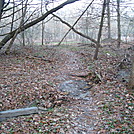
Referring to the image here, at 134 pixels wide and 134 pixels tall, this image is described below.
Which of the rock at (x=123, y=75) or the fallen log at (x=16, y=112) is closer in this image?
the fallen log at (x=16, y=112)

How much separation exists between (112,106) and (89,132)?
1814 millimetres

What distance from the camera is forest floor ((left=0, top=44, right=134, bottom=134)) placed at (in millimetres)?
5359

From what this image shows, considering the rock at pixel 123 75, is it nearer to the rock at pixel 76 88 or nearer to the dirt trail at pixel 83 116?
the rock at pixel 76 88

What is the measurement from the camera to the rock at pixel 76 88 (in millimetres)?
8177

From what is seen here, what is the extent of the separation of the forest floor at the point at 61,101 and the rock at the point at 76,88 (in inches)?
10.9

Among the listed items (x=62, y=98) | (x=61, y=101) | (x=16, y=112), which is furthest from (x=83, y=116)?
(x=16, y=112)

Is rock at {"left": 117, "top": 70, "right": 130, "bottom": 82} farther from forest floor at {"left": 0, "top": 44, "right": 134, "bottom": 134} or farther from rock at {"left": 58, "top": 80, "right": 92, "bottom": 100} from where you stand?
rock at {"left": 58, "top": 80, "right": 92, "bottom": 100}

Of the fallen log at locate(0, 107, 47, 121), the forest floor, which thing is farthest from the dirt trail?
the fallen log at locate(0, 107, 47, 121)

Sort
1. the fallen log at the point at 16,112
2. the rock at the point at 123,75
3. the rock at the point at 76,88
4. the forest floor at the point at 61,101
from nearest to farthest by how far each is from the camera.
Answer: the forest floor at the point at 61,101
the fallen log at the point at 16,112
the rock at the point at 76,88
the rock at the point at 123,75

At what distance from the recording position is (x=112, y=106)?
659 cm

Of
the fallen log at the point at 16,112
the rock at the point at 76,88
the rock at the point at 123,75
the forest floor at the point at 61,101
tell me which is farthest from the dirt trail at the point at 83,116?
the rock at the point at 123,75

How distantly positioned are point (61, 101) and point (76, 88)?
177 centimetres

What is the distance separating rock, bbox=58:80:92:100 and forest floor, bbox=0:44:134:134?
276 mm

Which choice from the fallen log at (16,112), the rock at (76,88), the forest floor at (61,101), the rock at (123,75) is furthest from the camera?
the rock at (123,75)
